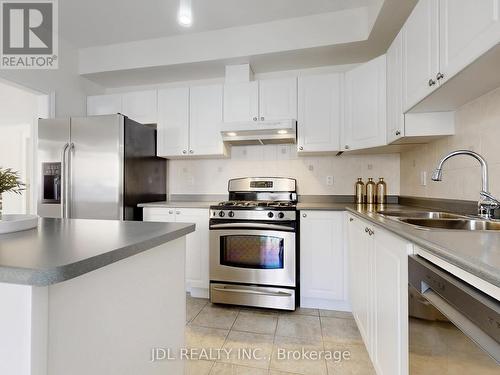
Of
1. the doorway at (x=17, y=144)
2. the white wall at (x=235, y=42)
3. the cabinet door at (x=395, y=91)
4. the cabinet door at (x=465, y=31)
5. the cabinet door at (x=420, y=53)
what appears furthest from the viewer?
the doorway at (x=17, y=144)

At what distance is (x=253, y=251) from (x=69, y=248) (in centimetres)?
167

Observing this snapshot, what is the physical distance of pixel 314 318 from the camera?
2.10 meters

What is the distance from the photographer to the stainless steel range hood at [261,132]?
2422mm

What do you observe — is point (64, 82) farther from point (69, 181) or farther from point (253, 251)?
point (253, 251)

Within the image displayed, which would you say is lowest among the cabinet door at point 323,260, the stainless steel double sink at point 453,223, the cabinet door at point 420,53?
the cabinet door at point 323,260

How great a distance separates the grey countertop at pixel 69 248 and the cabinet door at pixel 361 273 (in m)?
1.09

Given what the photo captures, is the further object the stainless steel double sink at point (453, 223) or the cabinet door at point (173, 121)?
the cabinet door at point (173, 121)

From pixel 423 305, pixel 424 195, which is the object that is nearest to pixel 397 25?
pixel 424 195

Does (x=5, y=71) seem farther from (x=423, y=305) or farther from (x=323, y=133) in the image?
(x=423, y=305)

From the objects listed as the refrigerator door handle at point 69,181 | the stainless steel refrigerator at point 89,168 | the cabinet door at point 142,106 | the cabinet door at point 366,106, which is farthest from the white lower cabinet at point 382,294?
the refrigerator door handle at point 69,181

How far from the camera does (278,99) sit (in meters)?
2.59

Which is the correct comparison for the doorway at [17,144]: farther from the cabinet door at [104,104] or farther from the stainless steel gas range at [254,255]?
the stainless steel gas range at [254,255]

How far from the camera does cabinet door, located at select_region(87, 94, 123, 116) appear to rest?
3.00 meters

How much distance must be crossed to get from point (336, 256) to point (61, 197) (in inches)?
104
